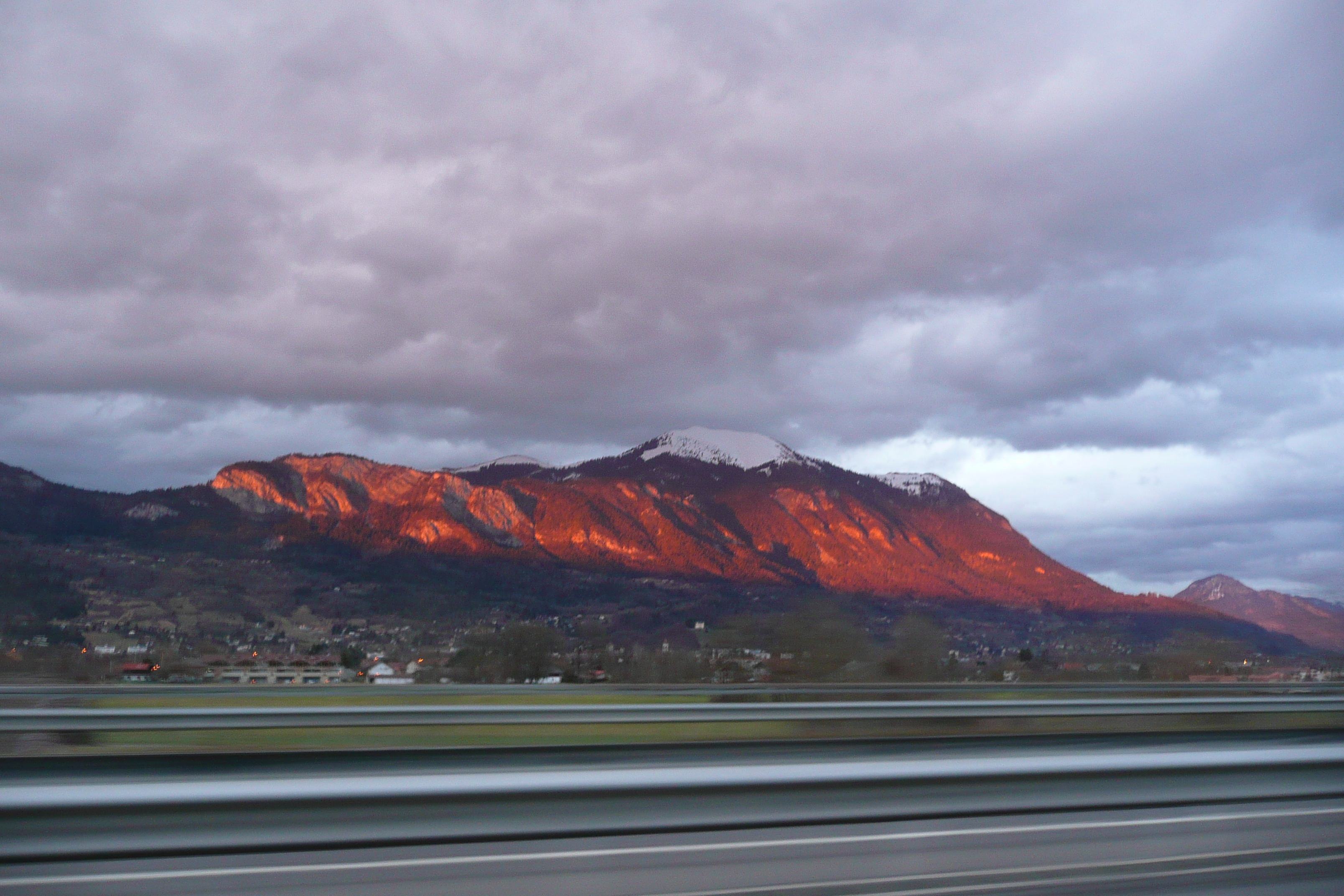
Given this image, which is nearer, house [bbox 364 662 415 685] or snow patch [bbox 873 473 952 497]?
house [bbox 364 662 415 685]

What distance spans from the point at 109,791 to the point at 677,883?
94.9 inches

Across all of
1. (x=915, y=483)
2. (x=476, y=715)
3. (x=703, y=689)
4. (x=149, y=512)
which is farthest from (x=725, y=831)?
(x=915, y=483)

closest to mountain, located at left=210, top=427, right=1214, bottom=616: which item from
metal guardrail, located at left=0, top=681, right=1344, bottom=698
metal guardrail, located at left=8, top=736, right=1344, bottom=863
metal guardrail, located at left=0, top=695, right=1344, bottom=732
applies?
metal guardrail, located at left=0, top=681, right=1344, bottom=698

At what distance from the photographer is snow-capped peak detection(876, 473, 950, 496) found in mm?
117875

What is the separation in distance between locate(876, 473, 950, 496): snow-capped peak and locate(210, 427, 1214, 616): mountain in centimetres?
202

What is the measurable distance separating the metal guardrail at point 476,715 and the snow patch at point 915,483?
101091 mm

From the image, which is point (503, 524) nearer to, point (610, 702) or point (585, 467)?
point (585, 467)

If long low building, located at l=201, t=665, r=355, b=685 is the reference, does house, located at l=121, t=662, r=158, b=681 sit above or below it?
above

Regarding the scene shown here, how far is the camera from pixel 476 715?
12836mm

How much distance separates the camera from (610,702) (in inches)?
727

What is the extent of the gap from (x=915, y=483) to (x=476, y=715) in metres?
118

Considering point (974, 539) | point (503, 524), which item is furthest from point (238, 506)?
point (974, 539)

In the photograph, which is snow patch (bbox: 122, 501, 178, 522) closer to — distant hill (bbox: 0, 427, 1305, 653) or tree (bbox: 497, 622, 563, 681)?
distant hill (bbox: 0, 427, 1305, 653)

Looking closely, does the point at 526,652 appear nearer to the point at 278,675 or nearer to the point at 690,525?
the point at 278,675
